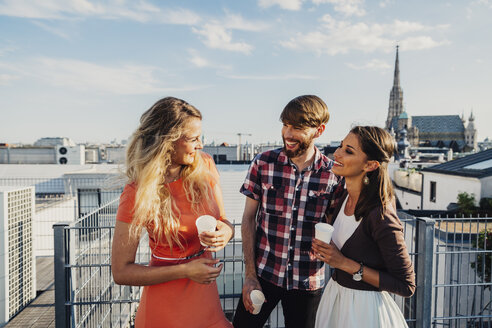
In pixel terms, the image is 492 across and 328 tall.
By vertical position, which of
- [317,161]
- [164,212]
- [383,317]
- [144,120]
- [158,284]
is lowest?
[383,317]

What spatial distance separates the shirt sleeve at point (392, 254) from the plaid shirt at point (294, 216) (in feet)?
1.73

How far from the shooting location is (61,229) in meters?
2.99

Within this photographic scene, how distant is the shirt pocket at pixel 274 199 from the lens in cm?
244

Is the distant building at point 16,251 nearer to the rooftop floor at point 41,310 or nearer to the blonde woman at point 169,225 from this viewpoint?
the rooftop floor at point 41,310

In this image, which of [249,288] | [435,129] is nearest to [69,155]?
[249,288]

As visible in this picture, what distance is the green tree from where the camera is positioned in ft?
59.8

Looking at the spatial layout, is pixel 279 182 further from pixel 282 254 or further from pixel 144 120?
pixel 144 120

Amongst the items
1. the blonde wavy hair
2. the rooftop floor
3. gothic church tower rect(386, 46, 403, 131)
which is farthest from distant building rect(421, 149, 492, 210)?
gothic church tower rect(386, 46, 403, 131)

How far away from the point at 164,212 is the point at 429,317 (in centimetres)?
302

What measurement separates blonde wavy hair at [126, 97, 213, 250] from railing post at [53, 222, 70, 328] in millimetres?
1578

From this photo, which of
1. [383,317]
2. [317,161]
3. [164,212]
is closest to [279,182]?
[317,161]

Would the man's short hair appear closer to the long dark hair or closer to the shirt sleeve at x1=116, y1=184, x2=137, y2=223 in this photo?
the long dark hair

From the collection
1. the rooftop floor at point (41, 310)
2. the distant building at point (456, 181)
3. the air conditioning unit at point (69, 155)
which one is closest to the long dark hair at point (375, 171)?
the rooftop floor at point (41, 310)

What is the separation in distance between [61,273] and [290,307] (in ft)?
6.90
